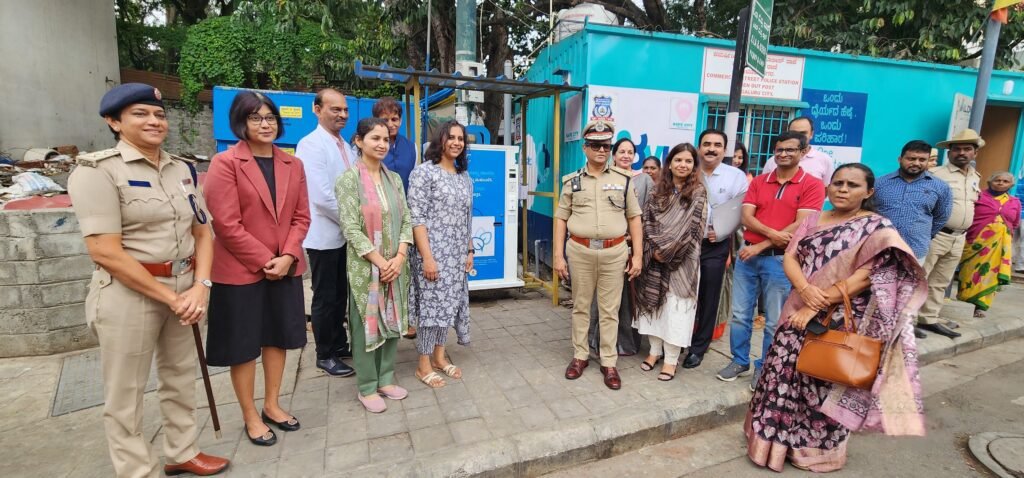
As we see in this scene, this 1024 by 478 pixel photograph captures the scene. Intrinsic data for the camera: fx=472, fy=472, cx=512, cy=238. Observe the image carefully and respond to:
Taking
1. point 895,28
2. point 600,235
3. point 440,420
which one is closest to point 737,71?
point 600,235

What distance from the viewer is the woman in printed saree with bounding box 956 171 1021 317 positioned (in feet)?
17.0

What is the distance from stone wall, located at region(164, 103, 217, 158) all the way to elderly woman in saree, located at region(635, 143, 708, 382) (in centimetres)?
949

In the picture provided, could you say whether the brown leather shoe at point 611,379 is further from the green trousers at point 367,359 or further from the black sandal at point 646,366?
the green trousers at point 367,359

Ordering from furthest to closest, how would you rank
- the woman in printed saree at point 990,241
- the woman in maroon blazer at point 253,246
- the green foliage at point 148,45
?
the green foliage at point 148,45 < the woman in printed saree at point 990,241 < the woman in maroon blazer at point 253,246

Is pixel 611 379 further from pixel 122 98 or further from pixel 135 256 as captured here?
pixel 122 98

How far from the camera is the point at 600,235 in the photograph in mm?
3236

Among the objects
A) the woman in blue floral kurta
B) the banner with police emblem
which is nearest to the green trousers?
the woman in blue floral kurta

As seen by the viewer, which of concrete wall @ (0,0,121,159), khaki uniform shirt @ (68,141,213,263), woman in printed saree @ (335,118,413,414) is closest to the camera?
khaki uniform shirt @ (68,141,213,263)

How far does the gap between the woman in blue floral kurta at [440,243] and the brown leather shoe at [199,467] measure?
4.28 feet

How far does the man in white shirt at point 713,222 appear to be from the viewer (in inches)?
139

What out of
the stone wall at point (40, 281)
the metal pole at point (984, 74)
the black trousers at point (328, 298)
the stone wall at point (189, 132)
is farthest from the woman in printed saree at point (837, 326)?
the stone wall at point (189, 132)

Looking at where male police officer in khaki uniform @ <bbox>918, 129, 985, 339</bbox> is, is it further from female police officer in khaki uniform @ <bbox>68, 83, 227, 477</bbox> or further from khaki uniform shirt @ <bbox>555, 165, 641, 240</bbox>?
female police officer in khaki uniform @ <bbox>68, 83, 227, 477</bbox>

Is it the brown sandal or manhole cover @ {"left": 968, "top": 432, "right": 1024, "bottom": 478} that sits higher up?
the brown sandal

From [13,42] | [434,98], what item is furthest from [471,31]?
[13,42]
